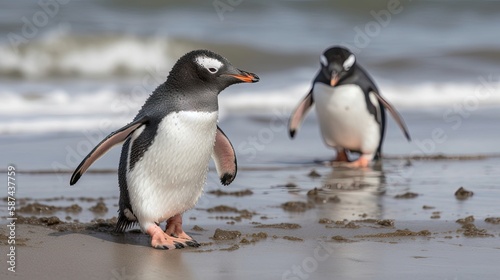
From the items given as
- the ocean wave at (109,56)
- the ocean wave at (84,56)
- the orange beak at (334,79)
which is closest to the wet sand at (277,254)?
the orange beak at (334,79)

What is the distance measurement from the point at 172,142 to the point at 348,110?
400cm

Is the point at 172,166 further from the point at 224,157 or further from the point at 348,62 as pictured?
the point at 348,62

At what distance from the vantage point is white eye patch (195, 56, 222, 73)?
4.62 metres

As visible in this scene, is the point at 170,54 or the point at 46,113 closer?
the point at 46,113

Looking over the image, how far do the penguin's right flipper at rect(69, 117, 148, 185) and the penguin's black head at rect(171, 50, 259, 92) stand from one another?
0.29 m

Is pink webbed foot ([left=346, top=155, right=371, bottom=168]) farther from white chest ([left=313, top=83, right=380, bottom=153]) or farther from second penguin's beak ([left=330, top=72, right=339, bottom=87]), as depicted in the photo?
second penguin's beak ([left=330, top=72, right=339, bottom=87])

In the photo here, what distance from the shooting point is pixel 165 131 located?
4621 millimetres

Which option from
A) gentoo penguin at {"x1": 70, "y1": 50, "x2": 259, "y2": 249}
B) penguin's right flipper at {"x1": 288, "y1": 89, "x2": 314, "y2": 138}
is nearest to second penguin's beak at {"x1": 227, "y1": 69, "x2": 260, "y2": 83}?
gentoo penguin at {"x1": 70, "y1": 50, "x2": 259, "y2": 249}

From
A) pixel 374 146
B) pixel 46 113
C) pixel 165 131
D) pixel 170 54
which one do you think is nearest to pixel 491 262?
pixel 165 131

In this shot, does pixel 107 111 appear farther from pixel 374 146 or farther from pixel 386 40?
pixel 386 40

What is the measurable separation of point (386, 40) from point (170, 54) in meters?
3.75

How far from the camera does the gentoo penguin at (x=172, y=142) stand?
4.62 metres

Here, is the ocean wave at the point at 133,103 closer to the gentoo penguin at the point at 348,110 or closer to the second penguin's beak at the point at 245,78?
the gentoo penguin at the point at 348,110

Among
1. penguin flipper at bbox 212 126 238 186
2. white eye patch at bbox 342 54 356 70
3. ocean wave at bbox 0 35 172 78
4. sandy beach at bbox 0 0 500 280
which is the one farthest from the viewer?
ocean wave at bbox 0 35 172 78
